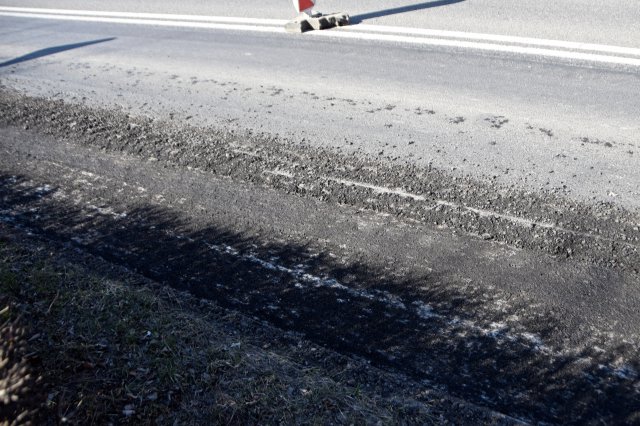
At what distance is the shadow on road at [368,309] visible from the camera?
3.39 m

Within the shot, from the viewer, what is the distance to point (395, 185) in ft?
18.5

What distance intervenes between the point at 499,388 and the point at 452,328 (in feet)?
1.79

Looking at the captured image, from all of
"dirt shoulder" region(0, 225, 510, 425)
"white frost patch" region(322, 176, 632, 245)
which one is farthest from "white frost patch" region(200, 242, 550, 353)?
"white frost patch" region(322, 176, 632, 245)

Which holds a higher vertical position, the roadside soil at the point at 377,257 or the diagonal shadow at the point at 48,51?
the diagonal shadow at the point at 48,51

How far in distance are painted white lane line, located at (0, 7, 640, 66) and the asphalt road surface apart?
0.21 ft

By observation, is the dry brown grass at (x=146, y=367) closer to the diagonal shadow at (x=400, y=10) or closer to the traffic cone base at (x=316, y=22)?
the traffic cone base at (x=316, y=22)

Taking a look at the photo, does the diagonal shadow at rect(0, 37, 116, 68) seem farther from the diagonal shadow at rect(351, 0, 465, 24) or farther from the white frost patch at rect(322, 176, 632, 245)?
the white frost patch at rect(322, 176, 632, 245)

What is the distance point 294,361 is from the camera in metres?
→ 3.65

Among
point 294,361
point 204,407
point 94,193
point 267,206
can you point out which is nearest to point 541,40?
point 267,206

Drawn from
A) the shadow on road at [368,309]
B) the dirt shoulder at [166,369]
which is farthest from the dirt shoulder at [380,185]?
the dirt shoulder at [166,369]

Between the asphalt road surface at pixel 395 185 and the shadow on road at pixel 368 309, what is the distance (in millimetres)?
15

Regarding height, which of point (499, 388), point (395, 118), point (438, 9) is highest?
point (438, 9)

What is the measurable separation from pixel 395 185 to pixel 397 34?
215 inches

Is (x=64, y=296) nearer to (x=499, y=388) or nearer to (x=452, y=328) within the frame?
(x=452, y=328)
